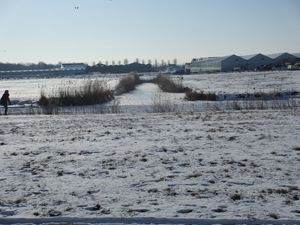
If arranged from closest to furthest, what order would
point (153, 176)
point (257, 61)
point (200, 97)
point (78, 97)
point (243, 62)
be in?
point (153, 176) < point (78, 97) < point (200, 97) < point (243, 62) < point (257, 61)

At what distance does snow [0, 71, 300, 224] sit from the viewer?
16.3 ft

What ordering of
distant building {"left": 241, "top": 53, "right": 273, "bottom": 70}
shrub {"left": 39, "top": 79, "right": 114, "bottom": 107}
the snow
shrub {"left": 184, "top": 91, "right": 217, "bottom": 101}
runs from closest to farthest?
the snow < shrub {"left": 39, "top": 79, "right": 114, "bottom": 107} < shrub {"left": 184, "top": 91, "right": 217, "bottom": 101} < distant building {"left": 241, "top": 53, "right": 273, "bottom": 70}

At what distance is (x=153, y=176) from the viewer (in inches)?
260

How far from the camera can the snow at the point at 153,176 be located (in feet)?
16.3

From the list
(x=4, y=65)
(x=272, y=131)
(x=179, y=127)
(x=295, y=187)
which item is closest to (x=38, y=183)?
(x=295, y=187)

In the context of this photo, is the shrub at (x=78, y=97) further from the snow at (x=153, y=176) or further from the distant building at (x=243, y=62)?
the distant building at (x=243, y=62)

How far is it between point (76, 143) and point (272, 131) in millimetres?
Result: 6105

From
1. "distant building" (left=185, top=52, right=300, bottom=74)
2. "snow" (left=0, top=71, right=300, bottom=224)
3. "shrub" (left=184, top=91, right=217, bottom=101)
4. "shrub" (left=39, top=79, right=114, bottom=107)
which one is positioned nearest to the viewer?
"snow" (left=0, top=71, right=300, bottom=224)

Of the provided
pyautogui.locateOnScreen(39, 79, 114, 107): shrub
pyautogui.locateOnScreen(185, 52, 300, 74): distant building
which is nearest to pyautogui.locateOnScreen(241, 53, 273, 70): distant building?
pyautogui.locateOnScreen(185, 52, 300, 74): distant building

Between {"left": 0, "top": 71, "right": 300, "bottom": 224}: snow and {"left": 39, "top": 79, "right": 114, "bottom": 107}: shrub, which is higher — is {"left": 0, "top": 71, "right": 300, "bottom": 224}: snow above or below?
below

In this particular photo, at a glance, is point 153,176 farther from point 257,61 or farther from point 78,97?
point 257,61

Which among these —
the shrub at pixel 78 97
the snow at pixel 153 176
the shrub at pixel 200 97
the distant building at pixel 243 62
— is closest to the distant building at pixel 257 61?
the distant building at pixel 243 62

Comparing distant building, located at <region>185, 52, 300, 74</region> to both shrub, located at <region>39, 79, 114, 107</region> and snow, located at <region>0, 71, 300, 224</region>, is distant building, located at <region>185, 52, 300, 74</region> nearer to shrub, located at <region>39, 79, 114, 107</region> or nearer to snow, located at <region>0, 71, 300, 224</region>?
shrub, located at <region>39, 79, 114, 107</region>

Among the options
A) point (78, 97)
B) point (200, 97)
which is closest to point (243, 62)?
point (200, 97)
